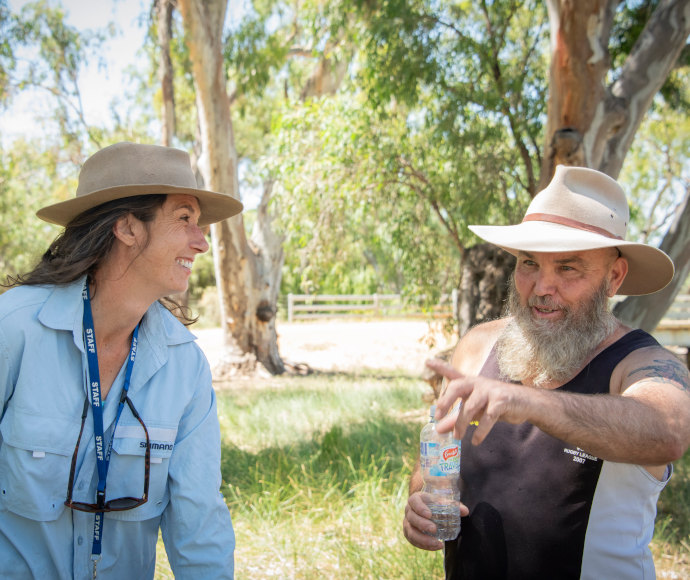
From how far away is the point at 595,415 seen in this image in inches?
71.5

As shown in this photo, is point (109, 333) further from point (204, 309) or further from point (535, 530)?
point (204, 309)

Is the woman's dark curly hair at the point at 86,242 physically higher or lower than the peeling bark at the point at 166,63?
lower

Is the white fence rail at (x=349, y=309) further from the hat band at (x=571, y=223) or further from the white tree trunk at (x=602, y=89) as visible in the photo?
the hat band at (x=571, y=223)

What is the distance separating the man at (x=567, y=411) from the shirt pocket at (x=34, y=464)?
1247mm

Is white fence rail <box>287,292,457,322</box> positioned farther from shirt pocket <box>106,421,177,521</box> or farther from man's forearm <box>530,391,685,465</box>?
man's forearm <box>530,391,685,465</box>

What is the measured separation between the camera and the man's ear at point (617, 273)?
2.52 metres

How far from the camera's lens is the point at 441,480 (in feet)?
7.72

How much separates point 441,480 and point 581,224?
3.56 feet

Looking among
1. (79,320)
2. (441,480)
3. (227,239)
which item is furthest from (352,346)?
(79,320)

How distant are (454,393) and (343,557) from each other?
2485mm

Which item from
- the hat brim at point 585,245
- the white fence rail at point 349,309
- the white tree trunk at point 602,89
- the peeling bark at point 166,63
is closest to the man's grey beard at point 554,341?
the hat brim at point 585,245

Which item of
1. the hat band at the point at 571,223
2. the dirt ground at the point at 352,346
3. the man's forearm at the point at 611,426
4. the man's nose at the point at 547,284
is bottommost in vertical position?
the dirt ground at the point at 352,346

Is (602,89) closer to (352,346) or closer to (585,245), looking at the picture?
(585,245)

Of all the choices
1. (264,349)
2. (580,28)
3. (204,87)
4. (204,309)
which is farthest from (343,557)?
(204,309)
